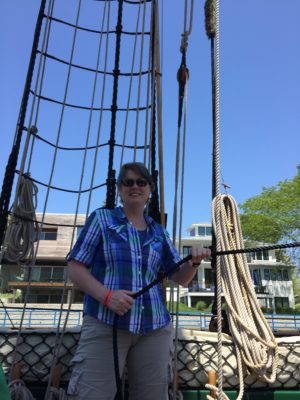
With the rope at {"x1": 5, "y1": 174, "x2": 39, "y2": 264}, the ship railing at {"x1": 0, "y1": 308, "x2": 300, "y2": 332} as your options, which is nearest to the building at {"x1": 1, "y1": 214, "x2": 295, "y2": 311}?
the ship railing at {"x1": 0, "y1": 308, "x2": 300, "y2": 332}

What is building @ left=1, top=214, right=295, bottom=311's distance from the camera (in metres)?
17.5

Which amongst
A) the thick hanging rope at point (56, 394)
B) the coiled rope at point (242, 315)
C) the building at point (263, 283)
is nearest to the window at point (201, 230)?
the building at point (263, 283)

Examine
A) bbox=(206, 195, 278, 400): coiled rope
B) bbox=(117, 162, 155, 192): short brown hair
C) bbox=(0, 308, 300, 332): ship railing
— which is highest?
bbox=(117, 162, 155, 192): short brown hair

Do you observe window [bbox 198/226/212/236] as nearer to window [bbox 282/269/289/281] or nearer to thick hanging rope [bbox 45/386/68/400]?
window [bbox 282/269/289/281]

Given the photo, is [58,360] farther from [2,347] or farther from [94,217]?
[94,217]

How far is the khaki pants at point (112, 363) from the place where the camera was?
40.4 inches

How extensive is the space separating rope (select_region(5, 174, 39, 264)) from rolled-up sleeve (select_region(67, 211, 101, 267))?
1614 mm

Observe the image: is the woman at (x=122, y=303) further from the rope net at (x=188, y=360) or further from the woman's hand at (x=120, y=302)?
the rope net at (x=188, y=360)

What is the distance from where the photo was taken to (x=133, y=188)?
3.99ft

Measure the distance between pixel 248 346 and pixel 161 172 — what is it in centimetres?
123

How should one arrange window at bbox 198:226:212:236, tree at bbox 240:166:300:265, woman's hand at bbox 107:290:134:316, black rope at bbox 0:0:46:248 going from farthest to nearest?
window at bbox 198:226:212:236, tree at bbox 240:166:300:265, black rope at bbox 0:0:46:248, woman's hand at bbox 107:290:134:316

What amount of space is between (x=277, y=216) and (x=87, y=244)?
54.4 ft

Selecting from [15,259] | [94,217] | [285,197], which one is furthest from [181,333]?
[285,197]

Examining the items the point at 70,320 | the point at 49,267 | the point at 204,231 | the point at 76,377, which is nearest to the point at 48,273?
the point at 49,267
